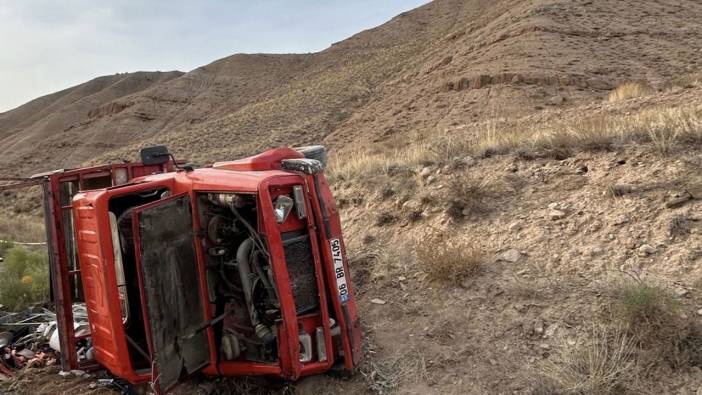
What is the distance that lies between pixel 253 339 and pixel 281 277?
2.26 feet

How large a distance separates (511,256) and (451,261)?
0.58 m

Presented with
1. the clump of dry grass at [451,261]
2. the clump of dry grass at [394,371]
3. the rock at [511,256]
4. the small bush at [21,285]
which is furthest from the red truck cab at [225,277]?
the small bush at [21,285]

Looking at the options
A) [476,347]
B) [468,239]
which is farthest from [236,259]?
[468,239]

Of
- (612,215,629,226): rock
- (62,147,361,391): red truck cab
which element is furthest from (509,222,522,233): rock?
(62,147,361,391): red truck cab

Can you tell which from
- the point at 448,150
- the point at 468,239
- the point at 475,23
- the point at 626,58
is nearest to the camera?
the point at 468,239

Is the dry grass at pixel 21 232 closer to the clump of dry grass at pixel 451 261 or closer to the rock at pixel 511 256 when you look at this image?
the clump of dry grass at pixel 451 261

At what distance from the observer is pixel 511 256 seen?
4.93 metres

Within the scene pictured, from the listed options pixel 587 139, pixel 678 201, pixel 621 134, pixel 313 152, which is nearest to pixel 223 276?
pixel 313 152

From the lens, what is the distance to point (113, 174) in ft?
19.1

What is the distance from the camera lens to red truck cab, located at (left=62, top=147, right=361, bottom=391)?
3553 mm

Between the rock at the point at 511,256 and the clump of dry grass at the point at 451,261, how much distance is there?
0.19 meters

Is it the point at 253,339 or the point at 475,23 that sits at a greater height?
the point at 475,23

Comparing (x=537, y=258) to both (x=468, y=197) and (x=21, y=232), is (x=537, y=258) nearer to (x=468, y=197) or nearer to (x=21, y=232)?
(x=468, y=197)

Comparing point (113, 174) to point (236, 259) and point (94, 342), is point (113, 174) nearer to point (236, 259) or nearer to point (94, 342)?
point (94, 342)
